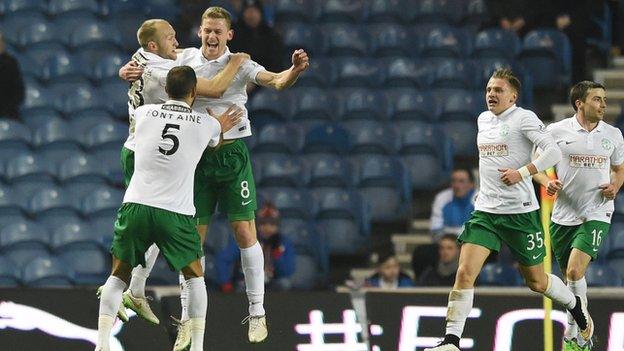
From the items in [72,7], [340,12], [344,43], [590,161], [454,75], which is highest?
[72,7]

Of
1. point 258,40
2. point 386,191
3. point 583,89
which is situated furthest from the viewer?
point 258,40

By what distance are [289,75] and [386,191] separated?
5353mm

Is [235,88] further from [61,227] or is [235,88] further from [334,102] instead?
[334,102]

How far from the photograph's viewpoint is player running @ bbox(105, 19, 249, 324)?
10938 mm

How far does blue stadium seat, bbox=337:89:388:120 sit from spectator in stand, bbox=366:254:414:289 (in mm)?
2516

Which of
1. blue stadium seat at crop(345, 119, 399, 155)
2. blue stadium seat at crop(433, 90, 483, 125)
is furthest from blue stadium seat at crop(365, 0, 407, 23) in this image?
blue stadium seat at crop(345, 119, 399, 155)

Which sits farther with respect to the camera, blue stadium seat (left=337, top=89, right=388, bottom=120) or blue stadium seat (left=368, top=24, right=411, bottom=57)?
blue stadium seat (left=368, top=24, right=411, bottom=57)

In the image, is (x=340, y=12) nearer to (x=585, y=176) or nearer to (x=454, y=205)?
(x=454, y=205)

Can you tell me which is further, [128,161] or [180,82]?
[128,161]

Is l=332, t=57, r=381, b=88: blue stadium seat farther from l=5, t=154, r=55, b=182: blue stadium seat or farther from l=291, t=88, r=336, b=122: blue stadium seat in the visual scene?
l=5, t=154, r=55, b=182: blue stadium seat

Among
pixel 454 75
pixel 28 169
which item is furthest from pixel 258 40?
pixel 28 169

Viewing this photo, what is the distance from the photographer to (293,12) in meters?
18.4

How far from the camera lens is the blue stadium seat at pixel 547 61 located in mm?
17312

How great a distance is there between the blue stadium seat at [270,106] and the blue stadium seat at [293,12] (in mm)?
1668
